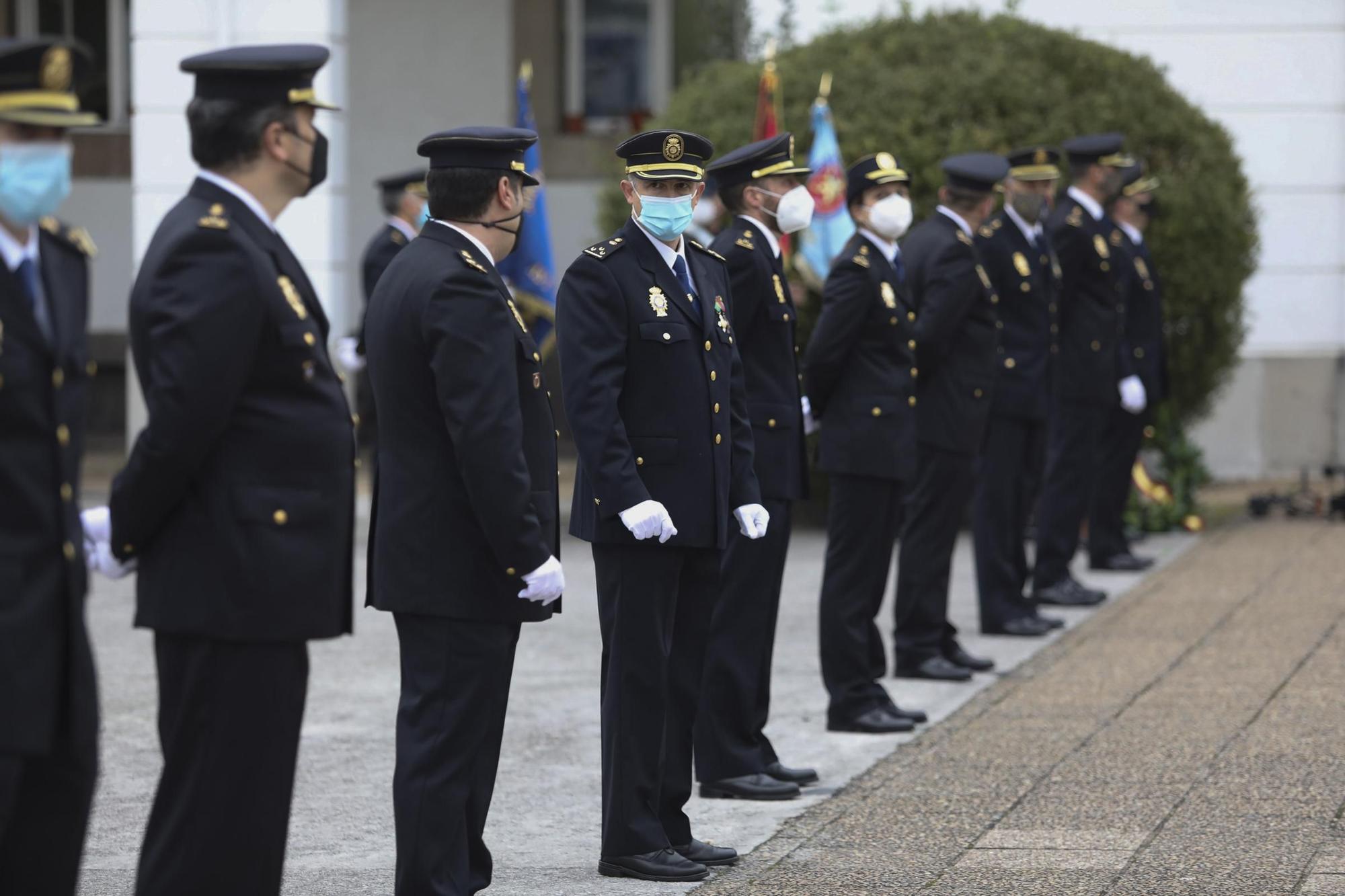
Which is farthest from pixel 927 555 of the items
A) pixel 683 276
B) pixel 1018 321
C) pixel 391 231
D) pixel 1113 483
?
pixel 391 231

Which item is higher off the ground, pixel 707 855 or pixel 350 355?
pixel 350 355

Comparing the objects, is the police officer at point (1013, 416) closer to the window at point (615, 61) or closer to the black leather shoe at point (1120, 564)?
the black leather shoe at point (1120, 564)

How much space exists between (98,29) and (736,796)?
14.3 m

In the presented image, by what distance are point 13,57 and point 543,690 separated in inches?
198

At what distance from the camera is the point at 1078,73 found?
12.7m

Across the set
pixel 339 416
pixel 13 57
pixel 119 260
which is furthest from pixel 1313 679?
pixel 119 260

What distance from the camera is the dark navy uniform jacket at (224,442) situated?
3.62m

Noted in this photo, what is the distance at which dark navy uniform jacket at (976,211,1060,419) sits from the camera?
30.5ft

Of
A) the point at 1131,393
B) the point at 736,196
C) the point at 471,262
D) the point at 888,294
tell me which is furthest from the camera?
the point at 1131,393

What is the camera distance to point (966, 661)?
840cm

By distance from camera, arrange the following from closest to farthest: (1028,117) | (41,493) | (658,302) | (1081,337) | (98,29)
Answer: (41,493) → (658,302) → (1081,337) → (1028,117) → (98,29)

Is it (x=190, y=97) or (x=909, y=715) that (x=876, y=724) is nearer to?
(x=909, y=715)

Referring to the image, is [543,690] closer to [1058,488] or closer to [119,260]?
[1058,488]

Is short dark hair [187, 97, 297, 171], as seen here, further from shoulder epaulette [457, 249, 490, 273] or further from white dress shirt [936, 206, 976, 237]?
white dress shirt [936, 206, 976, 237]
